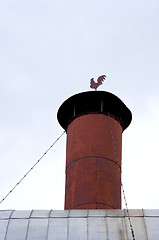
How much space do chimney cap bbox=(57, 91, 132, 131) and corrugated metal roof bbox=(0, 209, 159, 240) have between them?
386 cm

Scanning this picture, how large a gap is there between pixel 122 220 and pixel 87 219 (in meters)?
0.75

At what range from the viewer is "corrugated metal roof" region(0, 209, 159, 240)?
31.3 ft

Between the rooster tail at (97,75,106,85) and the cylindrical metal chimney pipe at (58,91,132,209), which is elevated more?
the rooster tail at (97,75,106,85)

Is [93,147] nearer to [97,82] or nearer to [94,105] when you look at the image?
[94,105]

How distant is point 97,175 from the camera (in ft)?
39.2

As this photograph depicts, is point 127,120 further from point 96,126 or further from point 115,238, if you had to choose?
point 115,238

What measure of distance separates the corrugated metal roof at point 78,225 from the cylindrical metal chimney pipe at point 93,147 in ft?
4.37

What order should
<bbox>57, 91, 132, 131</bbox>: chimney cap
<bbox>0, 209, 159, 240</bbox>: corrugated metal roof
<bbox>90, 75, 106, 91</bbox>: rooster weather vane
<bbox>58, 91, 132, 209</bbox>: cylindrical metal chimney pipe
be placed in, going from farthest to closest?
<bbox>90, 75, 106, 91</bbox>: rooster weather vane
<bbox>57, 91, 132, 131</bbox>: chimney cap
<bbox>58, 91, 132, 209</bbox>: cylindrical metal chimney pipe
<bbox>0, 209, 159, 240</bbox>: corrugated metal roof

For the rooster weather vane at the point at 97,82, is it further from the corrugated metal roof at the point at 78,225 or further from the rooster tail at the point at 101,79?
the corrugated metal roof at the point at 78,225

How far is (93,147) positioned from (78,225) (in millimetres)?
3055

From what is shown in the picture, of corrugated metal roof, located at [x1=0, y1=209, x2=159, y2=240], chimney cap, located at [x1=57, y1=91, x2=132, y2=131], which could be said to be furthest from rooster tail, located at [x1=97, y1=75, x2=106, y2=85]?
corrugated metal roof, located at [x1=0, y1=209, x2=159, y2=240]

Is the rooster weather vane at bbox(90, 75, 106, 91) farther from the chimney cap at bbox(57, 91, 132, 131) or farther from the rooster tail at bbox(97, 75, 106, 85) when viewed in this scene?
the chimney cap at bbox(57, 91, 132, 131)

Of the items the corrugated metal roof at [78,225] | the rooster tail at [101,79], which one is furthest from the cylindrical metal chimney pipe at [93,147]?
the corrugated metal roof at [78,225]

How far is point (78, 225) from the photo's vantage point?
987 cm
